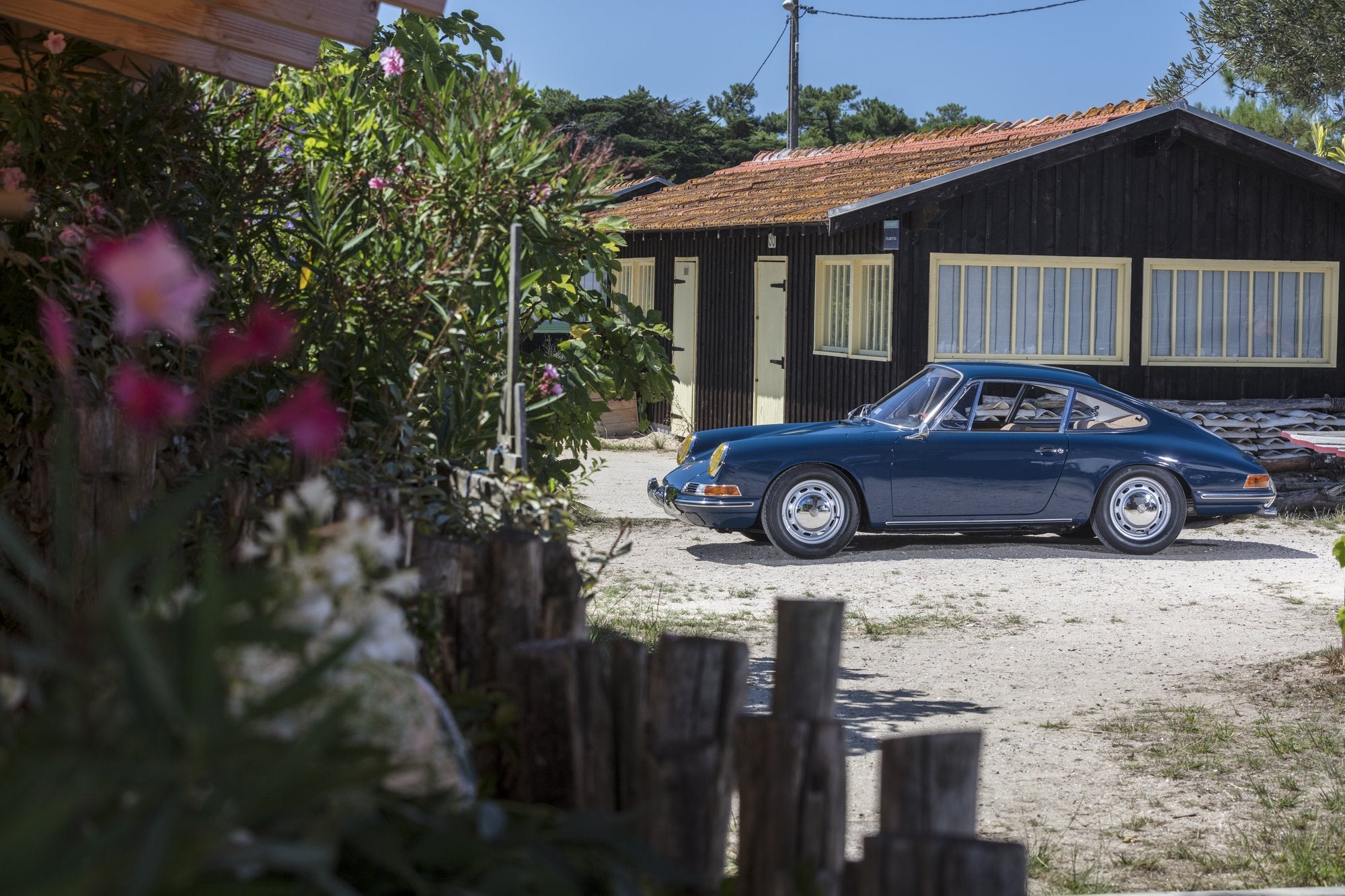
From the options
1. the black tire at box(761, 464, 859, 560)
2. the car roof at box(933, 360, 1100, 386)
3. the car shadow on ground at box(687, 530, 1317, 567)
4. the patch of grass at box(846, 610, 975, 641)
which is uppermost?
the car roof at box(933, 360, 1100, 386)

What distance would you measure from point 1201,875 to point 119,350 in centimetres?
362

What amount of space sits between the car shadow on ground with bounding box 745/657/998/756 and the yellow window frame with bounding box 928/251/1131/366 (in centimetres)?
762

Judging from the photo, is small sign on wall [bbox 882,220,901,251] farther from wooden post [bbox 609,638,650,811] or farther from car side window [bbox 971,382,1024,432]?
wooden post [bbox 609,638,650,811]

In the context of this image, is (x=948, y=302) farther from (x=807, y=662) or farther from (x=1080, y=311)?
(x=807, y=662)

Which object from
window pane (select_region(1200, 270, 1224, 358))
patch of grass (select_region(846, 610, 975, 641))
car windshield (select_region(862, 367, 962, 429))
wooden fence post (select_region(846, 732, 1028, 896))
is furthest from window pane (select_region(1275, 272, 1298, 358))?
wooden fence post (select_region(846, 732, 1028, 896))

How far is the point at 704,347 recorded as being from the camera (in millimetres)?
19062

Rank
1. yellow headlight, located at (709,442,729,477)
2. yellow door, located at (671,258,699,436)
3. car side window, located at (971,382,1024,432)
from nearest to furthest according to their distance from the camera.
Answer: yellow headlight, located at (709,442,729,477) < car side window, located at (971,382,1024,432) < yellow door, located at (671,258,699,436)

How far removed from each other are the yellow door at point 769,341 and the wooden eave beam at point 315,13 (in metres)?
13.1

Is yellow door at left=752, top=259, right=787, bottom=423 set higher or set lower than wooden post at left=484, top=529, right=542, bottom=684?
higher

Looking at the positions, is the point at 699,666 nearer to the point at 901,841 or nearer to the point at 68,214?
the point at 901,841

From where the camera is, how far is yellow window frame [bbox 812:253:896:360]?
14.4m

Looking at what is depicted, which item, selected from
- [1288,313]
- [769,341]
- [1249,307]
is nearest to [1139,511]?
[1249,307]

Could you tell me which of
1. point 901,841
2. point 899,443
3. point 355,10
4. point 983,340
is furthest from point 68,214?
point 983,340

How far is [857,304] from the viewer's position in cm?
1520
